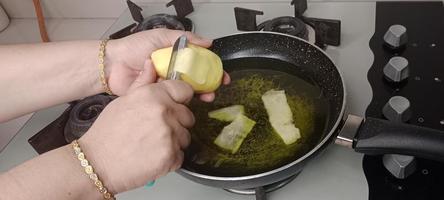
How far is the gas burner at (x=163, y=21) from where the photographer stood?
2.97 feet

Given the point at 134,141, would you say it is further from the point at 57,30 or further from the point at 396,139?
the point at 57,30

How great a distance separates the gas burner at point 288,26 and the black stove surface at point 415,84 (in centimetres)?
14

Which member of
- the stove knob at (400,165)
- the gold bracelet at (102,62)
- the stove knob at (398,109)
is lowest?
the stove knob at (400,165)

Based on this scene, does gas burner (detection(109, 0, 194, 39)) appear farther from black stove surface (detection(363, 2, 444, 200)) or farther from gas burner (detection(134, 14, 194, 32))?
black stove surface (detection(363, 2, 444, 200))

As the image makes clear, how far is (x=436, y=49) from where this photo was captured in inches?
28.8

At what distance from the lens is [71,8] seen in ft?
3.64

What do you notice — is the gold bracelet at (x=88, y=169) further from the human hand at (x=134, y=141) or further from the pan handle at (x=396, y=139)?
the pan handle at (x=396, y=139)

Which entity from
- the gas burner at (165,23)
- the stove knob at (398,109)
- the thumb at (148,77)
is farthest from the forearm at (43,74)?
the stove knob at (398,109)

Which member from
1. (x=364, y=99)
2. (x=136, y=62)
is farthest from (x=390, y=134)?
(x=136, y=62)

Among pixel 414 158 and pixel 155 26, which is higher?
pixel 155 26

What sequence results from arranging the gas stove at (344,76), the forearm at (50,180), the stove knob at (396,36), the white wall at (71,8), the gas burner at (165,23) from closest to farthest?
the forearm at (50,180)
the gas stove at (344,76)
the stove knob at (396,36)
the gas burner at (165,23)
the white wall at (71,8)

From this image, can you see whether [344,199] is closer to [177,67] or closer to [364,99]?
[364,99]

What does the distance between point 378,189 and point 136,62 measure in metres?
0.43

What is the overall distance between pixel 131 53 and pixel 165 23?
0.78 ft
